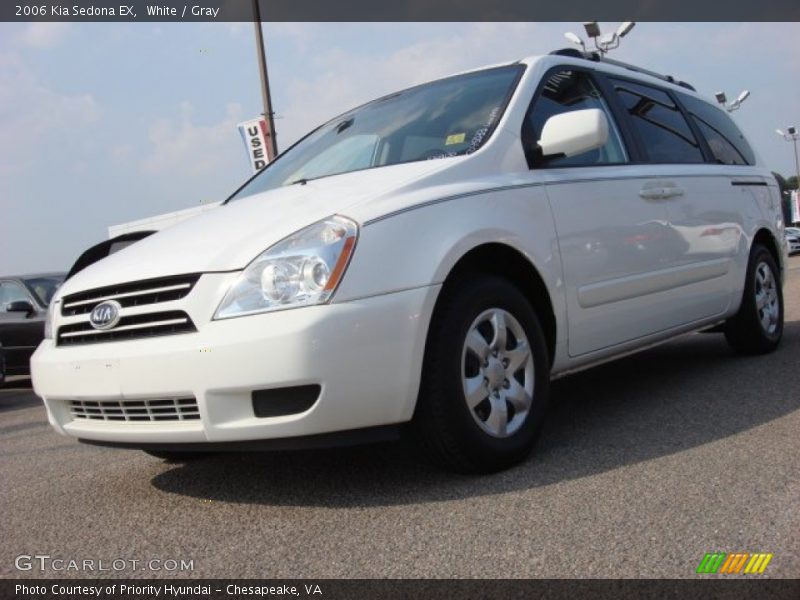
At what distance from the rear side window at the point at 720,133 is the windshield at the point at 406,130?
77.8 inches

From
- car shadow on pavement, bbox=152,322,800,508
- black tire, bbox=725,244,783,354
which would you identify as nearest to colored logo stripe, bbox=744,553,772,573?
car shadow on pavement, bbox=152,322,800,508

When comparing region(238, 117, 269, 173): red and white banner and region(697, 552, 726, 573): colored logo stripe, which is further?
region(238, 117, 269, 173): red and white banner

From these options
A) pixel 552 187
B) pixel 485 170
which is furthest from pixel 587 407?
pixel 485 170

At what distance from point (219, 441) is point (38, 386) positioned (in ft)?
3.33

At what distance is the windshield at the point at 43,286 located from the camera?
9.37 meters

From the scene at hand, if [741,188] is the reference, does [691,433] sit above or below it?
below

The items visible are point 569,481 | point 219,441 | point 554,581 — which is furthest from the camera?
point 569,481

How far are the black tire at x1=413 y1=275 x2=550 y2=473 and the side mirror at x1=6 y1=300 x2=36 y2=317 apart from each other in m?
7.51

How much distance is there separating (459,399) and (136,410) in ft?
3.79

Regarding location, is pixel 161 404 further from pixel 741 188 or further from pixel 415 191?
pixel 741 188

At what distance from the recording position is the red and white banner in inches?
551

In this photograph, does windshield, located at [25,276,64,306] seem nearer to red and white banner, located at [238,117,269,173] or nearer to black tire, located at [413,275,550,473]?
red and white banner, located at [238,117,269,173]

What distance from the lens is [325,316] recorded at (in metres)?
2.60

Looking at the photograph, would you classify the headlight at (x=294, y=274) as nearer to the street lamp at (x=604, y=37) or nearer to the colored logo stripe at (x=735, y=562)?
the colored logo stripe at (x=735, y=562)
